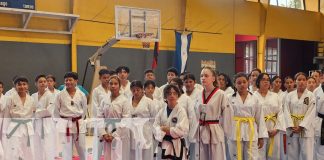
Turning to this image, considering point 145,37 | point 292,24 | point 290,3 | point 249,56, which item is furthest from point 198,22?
point 290,3

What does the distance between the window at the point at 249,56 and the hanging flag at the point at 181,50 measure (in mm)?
3805

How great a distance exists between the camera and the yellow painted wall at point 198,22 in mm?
10102

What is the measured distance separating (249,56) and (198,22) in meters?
3.62

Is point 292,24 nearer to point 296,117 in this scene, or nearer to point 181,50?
point 181,50

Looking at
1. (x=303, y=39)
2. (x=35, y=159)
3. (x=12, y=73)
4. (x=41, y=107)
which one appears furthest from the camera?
(x=303, y=39)

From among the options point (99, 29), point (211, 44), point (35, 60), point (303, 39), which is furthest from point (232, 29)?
point (35, 60)

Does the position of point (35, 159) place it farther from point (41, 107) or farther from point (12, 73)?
point (12, 73)

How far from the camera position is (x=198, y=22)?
12758 millimetres

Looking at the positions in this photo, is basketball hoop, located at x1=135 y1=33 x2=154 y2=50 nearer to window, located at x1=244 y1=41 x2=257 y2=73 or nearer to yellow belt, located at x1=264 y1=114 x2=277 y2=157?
window, located at x1=244 y1=41 x2=257 y2=73

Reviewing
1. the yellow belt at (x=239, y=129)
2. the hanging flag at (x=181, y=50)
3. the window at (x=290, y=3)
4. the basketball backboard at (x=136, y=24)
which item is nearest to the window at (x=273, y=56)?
the window at (x=290, y=3)

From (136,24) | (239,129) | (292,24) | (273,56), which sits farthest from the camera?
(273,56)

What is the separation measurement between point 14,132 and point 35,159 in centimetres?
69

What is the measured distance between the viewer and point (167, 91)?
4527 millimetres

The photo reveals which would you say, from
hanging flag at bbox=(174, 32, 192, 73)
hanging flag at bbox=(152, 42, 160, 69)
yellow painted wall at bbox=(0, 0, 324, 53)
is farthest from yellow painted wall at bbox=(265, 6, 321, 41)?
hanging flag at bbox=(152, 42, 160, 69)
